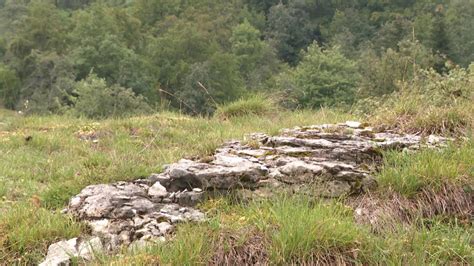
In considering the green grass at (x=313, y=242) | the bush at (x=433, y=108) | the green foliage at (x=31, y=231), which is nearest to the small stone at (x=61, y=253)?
the green foliage at (x=31, y=231)

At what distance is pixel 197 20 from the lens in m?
55.9

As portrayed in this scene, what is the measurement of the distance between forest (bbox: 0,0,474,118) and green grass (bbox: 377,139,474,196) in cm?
2243

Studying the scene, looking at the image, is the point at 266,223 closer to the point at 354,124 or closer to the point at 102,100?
→ the point at 354,124

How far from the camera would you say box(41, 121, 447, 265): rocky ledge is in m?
3.61

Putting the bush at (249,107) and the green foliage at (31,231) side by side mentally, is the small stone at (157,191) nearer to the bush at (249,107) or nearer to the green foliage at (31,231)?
the green foliage at (31,231)

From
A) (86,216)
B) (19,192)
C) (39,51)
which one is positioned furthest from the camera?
(39,51)

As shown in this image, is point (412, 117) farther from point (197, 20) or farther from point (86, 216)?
point (197, 20)

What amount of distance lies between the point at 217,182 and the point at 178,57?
4415 centimetres

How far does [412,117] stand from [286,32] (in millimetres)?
66857

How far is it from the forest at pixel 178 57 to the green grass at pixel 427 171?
22432 millimetres

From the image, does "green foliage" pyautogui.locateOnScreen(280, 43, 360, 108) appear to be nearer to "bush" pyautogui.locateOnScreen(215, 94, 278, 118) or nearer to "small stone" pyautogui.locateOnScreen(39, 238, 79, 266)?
"bush" pyautogui.locateOnScreen(215, 94, 278, 118)

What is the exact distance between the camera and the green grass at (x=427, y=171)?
157 inches

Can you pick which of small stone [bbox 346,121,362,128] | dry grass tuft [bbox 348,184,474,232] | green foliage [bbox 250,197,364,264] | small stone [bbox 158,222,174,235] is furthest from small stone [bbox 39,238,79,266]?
small stone [bbox 346,121,362,128]

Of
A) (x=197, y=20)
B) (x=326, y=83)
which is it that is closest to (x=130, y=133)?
(x=326, y=83)
